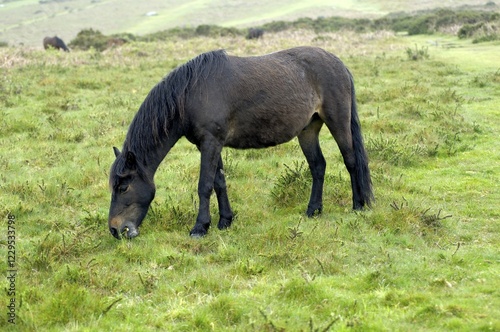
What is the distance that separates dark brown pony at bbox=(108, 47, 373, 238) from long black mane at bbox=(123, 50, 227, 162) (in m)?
0.01

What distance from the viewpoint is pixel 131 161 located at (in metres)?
5.86

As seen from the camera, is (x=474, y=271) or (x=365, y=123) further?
(x=365, y=123)

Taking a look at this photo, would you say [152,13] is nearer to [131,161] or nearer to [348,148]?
[348,148]

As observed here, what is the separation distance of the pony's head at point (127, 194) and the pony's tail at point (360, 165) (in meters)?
2.79

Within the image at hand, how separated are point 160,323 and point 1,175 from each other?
5.34 meters

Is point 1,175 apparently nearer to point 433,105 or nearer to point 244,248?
point 244,248

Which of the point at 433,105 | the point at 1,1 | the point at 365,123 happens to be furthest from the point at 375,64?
the point at 1,1

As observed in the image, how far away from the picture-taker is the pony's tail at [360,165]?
693 cm

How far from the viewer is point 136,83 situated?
16.5 metres

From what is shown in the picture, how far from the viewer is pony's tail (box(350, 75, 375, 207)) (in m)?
6.93

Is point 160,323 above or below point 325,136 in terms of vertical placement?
above

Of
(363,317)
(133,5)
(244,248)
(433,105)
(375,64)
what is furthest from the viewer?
(133,5)

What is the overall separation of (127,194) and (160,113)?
38.6 inches

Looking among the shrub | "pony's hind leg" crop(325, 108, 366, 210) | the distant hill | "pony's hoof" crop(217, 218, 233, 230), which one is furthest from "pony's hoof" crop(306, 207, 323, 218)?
the distant hill
